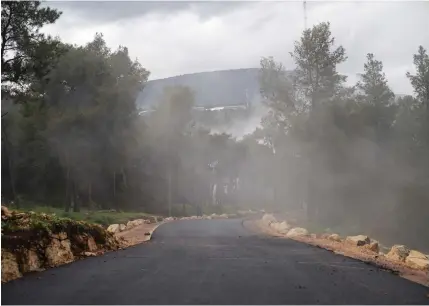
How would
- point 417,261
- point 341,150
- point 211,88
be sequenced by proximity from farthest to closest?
point 211,88 < point 341,150 < point 417,261

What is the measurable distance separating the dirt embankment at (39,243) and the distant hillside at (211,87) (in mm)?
30138

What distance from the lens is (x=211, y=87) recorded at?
50.8m

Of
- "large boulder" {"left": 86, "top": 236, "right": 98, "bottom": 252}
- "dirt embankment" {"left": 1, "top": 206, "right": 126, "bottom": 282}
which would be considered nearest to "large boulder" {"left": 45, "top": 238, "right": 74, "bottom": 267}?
"dirt embankment" {"left": 1, "top": 206, "right": 126, "bottom": 282}

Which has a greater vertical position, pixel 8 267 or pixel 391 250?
pixel 8 267

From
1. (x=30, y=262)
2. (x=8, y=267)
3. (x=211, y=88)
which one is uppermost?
(x=211, y=88)

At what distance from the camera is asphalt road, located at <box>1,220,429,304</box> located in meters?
8.09

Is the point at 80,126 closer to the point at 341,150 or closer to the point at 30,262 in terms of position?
the point at 341,150

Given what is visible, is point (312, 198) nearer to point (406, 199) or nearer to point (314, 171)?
point (314, 171)

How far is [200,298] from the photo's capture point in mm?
8125

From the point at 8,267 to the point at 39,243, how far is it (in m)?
1.77

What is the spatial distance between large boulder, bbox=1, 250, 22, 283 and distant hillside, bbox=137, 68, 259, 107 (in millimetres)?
33993

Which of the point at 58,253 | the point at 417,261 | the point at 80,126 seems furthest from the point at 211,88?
the point at 58,253

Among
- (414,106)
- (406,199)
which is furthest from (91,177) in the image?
(414,106)

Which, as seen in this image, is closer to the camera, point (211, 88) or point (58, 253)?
point (58, 253)
